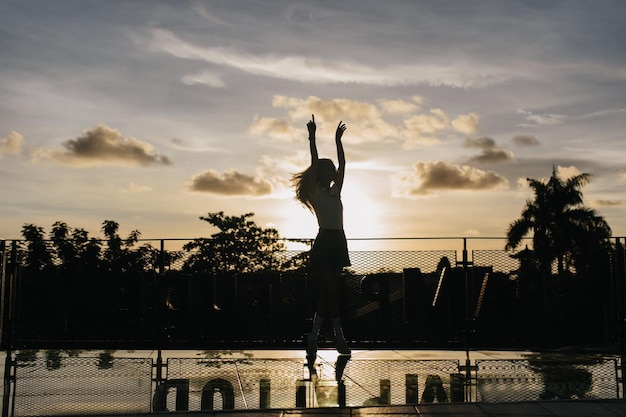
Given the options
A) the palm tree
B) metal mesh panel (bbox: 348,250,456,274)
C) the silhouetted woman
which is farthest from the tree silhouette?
the palm tree

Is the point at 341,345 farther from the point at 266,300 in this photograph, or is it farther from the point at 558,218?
the point at 558,218

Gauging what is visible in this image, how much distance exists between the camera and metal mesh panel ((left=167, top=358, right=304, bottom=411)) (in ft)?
18.0

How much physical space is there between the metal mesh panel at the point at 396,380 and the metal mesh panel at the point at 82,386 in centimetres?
175

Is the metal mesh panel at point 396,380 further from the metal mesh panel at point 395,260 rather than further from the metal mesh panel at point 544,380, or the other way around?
the metal mesh panel at point 395,260

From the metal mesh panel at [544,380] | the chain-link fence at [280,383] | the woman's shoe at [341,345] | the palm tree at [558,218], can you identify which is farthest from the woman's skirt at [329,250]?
the palm tree at [558,218]

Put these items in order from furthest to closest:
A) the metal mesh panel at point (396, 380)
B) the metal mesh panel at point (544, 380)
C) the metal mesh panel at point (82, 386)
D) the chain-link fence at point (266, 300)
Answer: the chain-link fence at point (266, 300) < the metal mesh panel at point (544, 380) < the metal mesh panel at point (396, 380) < the metal mesh panel at point (82, 386)

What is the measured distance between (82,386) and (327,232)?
127 inches

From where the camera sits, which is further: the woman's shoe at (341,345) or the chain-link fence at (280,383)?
the woman's shoe at (341,345)

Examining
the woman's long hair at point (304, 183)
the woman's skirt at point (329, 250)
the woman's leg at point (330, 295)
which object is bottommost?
the woman's leg at point (330, 295)

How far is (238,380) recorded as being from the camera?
6.77 metres

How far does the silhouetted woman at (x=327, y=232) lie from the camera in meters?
8.34

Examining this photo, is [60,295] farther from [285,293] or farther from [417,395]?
[417,395]

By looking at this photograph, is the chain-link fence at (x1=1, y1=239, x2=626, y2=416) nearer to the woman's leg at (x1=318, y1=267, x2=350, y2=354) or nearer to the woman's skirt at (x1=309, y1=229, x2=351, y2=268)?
the woman's leg at (x1=318, y1=267, x2=350, y2=354)

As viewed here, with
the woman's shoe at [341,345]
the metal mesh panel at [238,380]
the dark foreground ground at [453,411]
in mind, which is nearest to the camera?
the dark foreground ground at [453,411]
